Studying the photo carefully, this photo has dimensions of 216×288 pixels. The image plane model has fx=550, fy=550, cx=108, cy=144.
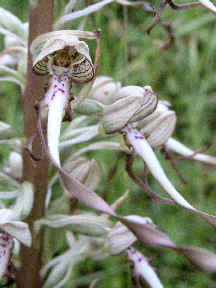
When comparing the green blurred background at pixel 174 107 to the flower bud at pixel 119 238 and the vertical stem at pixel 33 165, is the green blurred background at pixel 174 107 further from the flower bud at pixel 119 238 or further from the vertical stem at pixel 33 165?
the vertical stem at pixel 33 165

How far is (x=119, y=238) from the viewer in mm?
1759

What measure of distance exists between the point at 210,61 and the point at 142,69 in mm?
382

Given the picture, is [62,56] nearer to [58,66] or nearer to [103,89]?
[58,66]

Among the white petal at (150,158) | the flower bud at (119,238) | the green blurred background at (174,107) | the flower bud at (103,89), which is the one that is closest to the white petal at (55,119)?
the white petal at (150,158)

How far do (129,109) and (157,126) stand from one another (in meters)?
0.15

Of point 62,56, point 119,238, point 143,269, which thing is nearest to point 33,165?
point 62,56

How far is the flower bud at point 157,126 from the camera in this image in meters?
1.66

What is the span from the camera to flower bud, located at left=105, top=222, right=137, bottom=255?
1.75 metres

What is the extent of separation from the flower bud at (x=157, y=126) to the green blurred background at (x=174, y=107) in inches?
15.6

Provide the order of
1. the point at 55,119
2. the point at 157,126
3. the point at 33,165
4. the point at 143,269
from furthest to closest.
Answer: the point at 143,269
the point at 157,126
the point at 33,165
the point at 55,119

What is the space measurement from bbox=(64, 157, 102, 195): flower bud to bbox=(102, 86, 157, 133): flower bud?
0.19 m

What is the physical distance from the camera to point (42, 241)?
175cm

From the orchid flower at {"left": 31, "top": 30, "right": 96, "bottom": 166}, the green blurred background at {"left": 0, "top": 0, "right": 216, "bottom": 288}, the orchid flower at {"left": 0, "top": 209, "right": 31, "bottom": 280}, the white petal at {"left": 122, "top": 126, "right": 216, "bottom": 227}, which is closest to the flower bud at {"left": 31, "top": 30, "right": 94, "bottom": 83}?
the orchid flower at {"left": 31, "top": 30, "right": 96, "bottom": 166}

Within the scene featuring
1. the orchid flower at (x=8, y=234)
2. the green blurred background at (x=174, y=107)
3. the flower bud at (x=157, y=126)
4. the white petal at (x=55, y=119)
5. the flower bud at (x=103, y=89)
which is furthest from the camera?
the green blurred background at (x=174, y=107)
